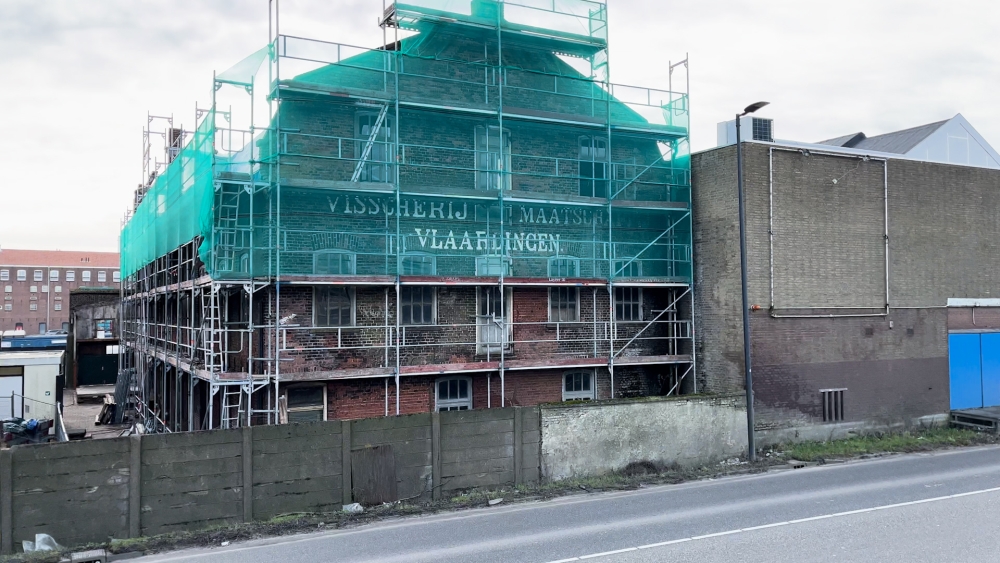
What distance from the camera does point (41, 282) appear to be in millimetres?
96625

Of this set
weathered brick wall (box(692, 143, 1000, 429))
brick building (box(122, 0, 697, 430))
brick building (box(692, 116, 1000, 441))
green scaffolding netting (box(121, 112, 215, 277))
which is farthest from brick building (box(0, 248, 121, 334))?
brick building (box(692, 116, 1000, 441))

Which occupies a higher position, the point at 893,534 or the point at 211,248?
the point at 211,248

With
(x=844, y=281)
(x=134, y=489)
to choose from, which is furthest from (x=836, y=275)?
(x=134, y=489)

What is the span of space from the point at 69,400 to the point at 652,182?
2825 centimetres

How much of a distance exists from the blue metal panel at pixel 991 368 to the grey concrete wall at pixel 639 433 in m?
11.4

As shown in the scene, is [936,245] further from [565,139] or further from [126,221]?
[126,221]

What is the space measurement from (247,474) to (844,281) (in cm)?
1668

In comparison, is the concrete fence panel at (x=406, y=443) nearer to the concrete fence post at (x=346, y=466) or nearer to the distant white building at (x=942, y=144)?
the concrete fence post at (x=346, y=466)

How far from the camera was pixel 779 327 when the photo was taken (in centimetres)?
2064

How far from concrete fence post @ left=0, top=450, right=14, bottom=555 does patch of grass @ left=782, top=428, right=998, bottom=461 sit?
16.1 metres

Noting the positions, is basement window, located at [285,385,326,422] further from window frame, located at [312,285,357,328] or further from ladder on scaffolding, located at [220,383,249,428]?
window frame, located at [312,285,357,328]

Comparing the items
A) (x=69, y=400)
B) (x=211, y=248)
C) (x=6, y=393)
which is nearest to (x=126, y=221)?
(x=69, y=400)

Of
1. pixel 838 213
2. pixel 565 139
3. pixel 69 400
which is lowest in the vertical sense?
pixel 69 400

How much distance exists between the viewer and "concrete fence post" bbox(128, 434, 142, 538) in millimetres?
12156
